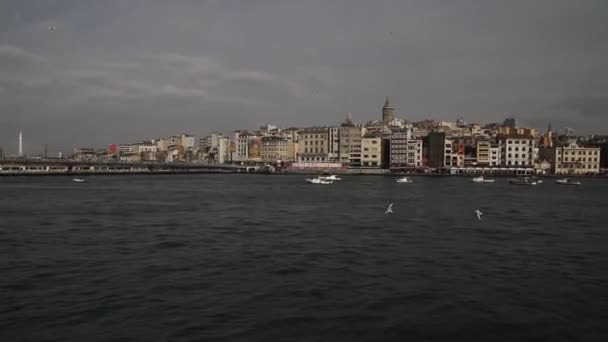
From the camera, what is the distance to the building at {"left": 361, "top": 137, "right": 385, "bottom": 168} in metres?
102

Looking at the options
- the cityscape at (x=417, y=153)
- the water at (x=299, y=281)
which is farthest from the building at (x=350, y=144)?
the water at (x=299, y=281)

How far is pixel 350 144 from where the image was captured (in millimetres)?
106500

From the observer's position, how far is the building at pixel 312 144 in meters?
109

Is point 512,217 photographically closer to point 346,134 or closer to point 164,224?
point 164,224

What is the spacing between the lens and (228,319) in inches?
349

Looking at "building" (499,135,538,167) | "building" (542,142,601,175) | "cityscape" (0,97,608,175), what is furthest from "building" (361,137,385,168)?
"building" (542,142,601,175)

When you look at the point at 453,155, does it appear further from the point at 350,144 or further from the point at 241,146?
Answer: the point at 241,146

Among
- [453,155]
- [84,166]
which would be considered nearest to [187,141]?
[84,166]

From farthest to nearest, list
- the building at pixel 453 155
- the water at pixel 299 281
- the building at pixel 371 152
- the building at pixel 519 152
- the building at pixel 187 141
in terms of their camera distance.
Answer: the building at pixel 187 141
the building at pixel 371 152
the building at pixel 453 155
the building at pixel 519 152
the water at pixel 299 281

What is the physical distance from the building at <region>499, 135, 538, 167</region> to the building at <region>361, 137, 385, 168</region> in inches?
905

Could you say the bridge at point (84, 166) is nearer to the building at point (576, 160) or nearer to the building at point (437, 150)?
the building at point (437, 150)

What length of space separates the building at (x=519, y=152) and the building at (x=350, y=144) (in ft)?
90.2

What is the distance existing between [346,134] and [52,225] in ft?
294

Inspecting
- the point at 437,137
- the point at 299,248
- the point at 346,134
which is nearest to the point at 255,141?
the point at 346,134
